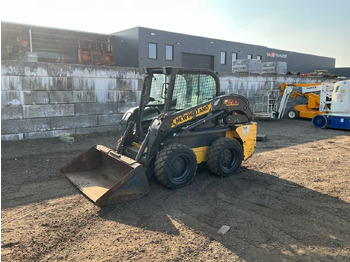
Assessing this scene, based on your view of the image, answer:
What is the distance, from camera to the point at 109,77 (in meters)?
9.28

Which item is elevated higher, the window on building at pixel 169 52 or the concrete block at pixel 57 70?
the window on building at pixel 169 52

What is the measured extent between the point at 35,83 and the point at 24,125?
4.03 feet

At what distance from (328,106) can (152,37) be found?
15037 mm

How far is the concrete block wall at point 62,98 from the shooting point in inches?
301

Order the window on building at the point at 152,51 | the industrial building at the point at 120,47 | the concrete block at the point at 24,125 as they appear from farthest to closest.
→ the window on building at the point at 152,51 → the industrial building at the point at 120,47 → the concrete block at the point at 24,125

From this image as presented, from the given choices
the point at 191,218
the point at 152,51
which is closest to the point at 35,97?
the point at 191,218

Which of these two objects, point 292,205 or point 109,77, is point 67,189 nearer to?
point 292,205

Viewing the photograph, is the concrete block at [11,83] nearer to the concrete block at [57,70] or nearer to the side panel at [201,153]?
the concrete block at [57,70]

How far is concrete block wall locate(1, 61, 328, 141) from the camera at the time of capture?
7.65m

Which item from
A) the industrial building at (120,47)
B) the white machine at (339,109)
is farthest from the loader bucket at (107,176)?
the industrial building at (120,47)

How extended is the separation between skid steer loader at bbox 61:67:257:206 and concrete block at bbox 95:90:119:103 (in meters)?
3.91

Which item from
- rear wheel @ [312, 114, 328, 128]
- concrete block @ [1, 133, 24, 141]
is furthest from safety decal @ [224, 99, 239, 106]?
rear wheel @ [312, 114, 328, 128]

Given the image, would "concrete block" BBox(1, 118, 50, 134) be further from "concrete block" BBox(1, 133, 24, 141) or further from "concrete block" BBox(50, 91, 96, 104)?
"concrete block" BBox(50, 91, 96, 104)

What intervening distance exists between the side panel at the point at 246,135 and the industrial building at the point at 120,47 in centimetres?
1649
